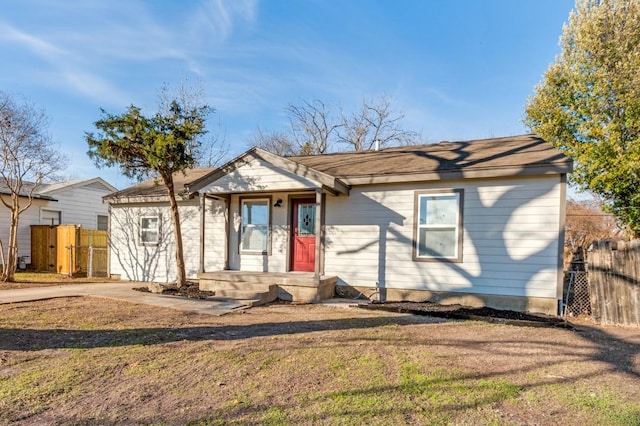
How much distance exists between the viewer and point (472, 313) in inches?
270

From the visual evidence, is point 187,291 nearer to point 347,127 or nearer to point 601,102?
point 601,102

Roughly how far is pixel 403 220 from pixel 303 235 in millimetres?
2704

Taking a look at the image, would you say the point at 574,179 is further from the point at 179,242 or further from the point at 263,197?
the point at 179,242

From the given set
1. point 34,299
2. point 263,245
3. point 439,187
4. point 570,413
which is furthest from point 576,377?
point 34,299

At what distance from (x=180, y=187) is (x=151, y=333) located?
738 cm

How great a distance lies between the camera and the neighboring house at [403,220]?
735cm

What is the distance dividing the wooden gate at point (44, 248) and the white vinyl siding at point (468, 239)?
1244 centimetres

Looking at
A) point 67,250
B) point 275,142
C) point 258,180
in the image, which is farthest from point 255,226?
→ point 275,142

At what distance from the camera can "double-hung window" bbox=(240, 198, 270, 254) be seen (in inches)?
396

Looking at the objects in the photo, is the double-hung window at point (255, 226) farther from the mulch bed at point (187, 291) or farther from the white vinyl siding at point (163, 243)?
the mulch bed at point (187, 291)

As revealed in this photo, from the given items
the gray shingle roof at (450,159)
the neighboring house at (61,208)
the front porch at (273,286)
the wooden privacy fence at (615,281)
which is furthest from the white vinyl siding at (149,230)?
the wooden privacy fence at (615,281)

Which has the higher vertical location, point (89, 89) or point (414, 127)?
point (414, 127)

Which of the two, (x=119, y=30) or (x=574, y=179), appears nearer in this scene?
(x=119, y=30)

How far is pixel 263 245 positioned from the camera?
10.1 m
